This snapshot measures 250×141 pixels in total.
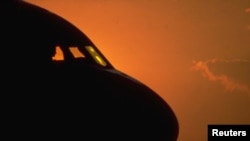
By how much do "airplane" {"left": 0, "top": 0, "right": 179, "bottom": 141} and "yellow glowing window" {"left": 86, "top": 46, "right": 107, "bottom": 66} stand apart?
2.46ft

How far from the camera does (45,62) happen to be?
5.42 m

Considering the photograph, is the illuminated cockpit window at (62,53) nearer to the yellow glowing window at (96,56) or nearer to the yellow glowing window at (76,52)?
the yellow glowing window at (76,52)

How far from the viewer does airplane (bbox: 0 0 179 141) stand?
4691 mm

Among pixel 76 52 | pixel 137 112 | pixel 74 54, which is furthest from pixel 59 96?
pixel 76 52

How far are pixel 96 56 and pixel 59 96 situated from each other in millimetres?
2362

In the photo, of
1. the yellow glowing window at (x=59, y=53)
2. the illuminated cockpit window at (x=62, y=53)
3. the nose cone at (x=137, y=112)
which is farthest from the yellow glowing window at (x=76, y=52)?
the nose cone at (x=137, y=112)

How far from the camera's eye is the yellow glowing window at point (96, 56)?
7.05m

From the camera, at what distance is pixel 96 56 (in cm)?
719

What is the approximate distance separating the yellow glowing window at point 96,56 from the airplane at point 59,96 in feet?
2.46

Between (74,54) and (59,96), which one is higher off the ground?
(74,54)

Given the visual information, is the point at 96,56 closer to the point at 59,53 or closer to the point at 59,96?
the point at 59,53

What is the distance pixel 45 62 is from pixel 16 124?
101 centimetres

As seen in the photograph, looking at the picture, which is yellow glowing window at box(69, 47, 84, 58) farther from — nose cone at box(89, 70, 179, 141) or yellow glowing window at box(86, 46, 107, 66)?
nose cone at box(89, 70, 179, 141)

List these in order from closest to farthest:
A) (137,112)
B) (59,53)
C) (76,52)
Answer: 1. (137,112)
2. (59,53)
3. (76,52)
